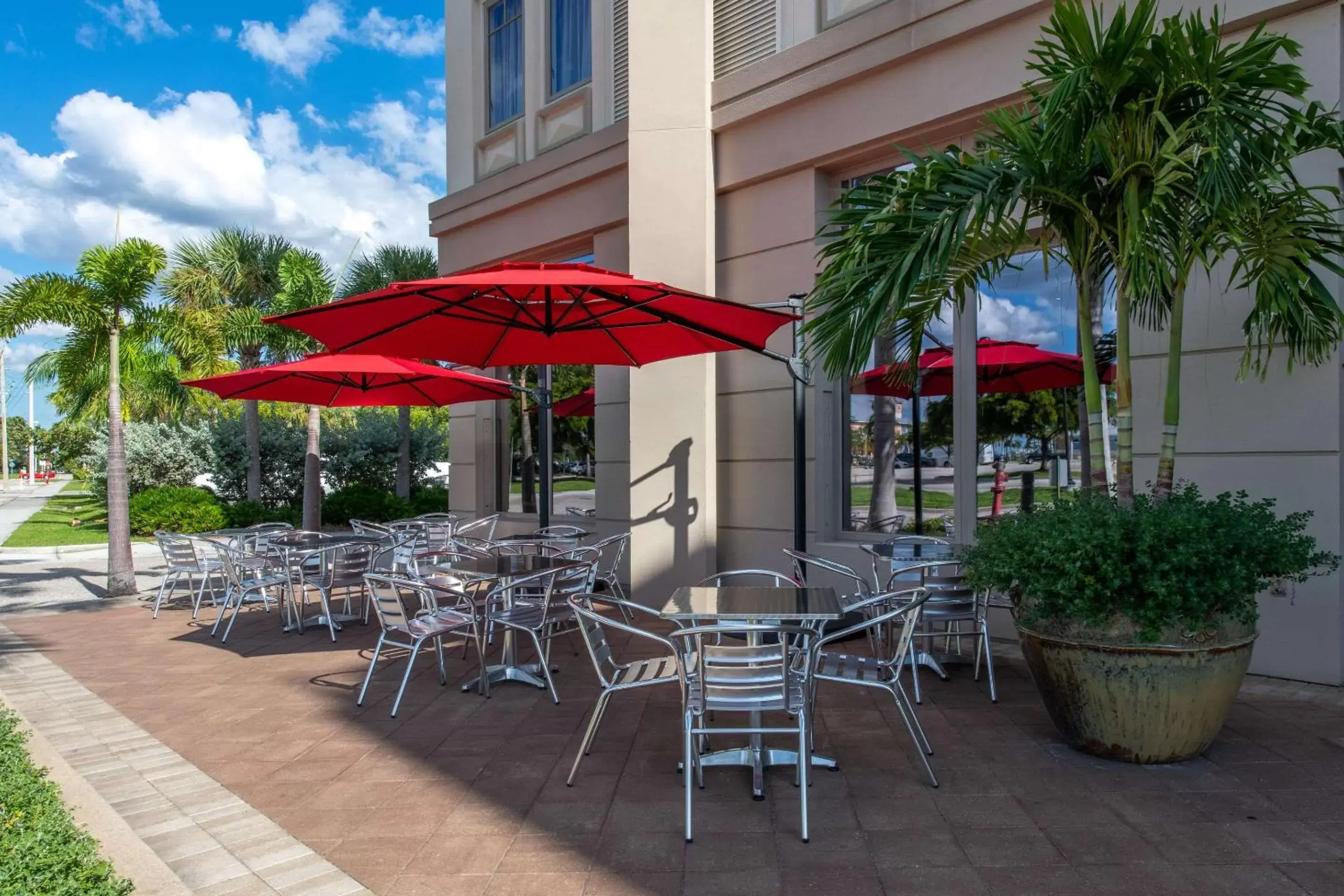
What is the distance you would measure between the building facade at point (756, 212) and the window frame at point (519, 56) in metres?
0.04

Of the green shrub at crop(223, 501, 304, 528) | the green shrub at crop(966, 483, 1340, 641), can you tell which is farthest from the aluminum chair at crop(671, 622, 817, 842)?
the green shrub at crop(223, 501, 304, 528)

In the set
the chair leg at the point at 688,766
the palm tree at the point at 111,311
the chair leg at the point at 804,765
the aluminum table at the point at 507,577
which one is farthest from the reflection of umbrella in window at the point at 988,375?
the palm tree at the point at 111,311

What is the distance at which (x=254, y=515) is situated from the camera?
715 inches

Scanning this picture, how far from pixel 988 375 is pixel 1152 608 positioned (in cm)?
363

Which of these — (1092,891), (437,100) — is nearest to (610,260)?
(437,100)

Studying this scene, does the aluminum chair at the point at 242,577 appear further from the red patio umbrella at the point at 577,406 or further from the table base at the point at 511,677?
the red patio umbrella at the point at 577,406

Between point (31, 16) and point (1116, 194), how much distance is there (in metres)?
25.1

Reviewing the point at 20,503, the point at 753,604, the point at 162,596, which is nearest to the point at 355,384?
the point at 162,596

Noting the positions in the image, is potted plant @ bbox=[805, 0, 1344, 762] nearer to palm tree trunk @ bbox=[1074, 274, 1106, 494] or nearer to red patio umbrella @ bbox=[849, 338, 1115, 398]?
palm tree trunk @ bbox=[1074, 274, 1106, 494]

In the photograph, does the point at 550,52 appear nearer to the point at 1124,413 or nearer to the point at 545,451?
the point at 545,451

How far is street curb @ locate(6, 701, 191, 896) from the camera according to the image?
9.72ft

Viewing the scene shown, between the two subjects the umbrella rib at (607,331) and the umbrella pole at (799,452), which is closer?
the umbrella rib at (607,331)

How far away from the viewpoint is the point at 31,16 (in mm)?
20922

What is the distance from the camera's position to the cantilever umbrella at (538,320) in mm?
5148
